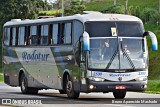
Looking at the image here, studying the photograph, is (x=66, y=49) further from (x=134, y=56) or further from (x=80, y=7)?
(x=80, y=7)

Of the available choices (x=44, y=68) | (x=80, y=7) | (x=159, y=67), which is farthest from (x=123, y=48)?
(x=80, y=7)

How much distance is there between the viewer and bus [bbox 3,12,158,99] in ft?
91.2

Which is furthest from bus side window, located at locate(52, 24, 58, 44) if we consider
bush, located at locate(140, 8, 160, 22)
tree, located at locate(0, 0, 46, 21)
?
bush, located at locate(140, 8, 160, 22)

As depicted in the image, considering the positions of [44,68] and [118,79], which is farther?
[44,68]

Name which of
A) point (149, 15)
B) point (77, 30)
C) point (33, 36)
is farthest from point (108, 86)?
point (149, 15)

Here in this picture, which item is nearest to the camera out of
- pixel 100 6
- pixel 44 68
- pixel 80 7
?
pixel 44 68

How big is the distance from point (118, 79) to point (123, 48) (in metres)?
1.18

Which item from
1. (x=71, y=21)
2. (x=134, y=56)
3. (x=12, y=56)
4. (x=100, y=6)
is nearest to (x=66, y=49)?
(x=71, y=21)

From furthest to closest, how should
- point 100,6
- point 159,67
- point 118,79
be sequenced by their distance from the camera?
point 100,6 → point 159,67 → point 118,79

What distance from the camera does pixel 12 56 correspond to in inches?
1435

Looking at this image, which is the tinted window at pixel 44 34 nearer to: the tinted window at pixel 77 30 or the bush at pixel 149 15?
the tinted window at pixel 77 30

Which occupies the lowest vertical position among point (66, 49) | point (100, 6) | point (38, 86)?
point (100, 6)

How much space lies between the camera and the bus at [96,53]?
91.2 ft

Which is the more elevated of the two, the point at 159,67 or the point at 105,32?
the point at 105,32
